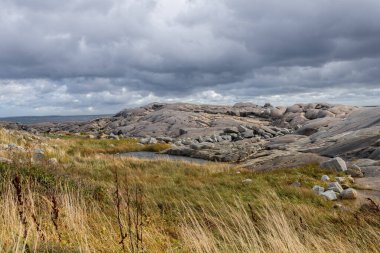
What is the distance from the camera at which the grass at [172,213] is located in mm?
6148

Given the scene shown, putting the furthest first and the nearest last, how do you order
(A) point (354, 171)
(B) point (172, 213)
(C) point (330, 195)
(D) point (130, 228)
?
1. (A) point (354, 171)
2. (C) point (330, 195)
3. (B) point (172, 213)
4. (D) point (130, 228)

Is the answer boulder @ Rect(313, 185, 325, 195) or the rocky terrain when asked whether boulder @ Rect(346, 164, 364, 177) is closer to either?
the rocky terrain

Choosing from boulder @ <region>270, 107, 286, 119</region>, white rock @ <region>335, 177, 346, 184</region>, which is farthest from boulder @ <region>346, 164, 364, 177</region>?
boulder @ <region>270, 107, 286, 119</region>

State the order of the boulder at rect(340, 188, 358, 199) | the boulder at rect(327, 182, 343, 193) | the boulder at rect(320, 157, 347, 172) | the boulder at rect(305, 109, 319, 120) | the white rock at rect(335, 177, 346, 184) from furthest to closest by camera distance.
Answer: the boulder at rect(305, 109, 319, 120) → the boulder at rect(320, 157, 347, 172) → the white rock at rect(335, 177, 346, 184) → the boulder at rect(327, 182, 343, 193) → the boulder at rect(340, 188, 358, 199)

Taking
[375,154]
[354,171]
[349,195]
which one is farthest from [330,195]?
[375,154]

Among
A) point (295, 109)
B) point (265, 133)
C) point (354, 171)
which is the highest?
point (295, 109)

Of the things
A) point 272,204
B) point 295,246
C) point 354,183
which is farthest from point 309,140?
point 295,246

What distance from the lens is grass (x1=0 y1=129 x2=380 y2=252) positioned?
6148 mm

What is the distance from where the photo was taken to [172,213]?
11086 mm

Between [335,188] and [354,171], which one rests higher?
[335,188]

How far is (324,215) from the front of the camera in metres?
10.1

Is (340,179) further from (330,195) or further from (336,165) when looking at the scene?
(330,195)

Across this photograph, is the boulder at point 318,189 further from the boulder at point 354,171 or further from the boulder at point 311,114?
the boulder at point 311,114

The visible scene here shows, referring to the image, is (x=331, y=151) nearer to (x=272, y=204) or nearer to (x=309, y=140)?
(x=309, y=140)
